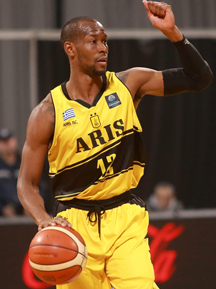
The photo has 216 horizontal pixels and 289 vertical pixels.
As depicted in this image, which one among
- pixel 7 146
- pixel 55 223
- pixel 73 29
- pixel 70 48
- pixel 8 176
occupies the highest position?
pixel 73 29

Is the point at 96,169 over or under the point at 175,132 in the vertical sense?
over

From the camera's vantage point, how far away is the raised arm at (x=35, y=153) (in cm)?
319

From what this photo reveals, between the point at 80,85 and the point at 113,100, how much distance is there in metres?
0.26

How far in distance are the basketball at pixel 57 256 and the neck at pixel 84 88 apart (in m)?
0.97

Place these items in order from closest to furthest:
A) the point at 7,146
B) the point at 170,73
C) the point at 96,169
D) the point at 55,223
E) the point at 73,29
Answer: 1. the point at 55,223
2. the point at 96,169
3. the point at 73,29
4. the point at 170,73
5. the point at 7,146

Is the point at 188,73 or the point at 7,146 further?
the point at 7,146

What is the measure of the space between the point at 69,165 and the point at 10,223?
186 centimetres

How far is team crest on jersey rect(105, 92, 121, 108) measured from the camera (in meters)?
3.29

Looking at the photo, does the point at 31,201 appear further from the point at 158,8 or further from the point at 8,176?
the point at 8,176

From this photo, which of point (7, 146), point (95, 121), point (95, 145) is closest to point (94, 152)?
point (95, 145)

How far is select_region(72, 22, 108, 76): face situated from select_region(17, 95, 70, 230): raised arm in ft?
1.28

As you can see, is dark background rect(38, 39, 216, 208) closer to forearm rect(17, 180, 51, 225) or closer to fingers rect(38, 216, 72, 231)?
forearm rect(17, 180, 51, 225)

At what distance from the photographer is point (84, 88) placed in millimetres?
3369

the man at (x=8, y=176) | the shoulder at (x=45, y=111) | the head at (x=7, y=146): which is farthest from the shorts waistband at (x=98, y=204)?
the head at (x=7, y=146)
